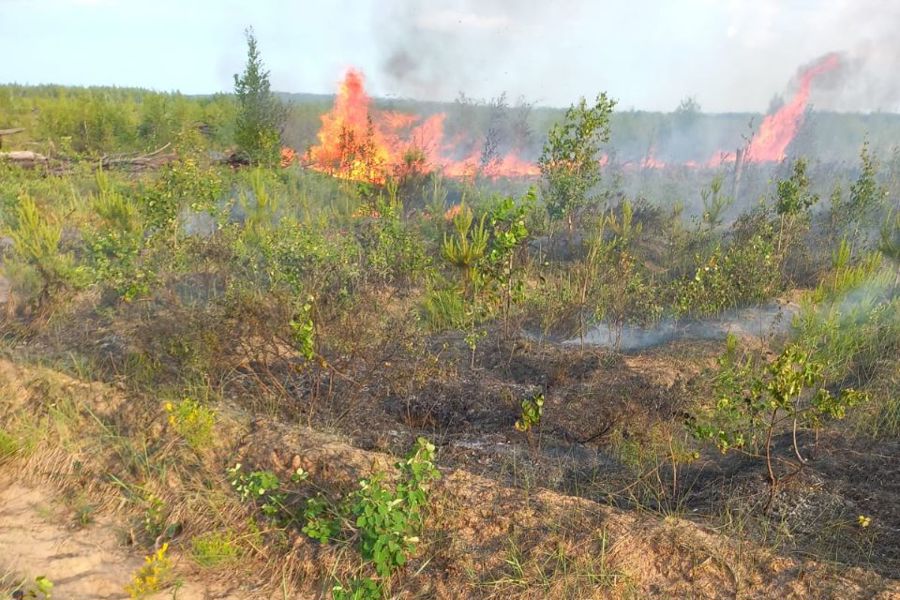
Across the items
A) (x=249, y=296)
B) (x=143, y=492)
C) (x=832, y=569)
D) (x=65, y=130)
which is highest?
(x=65, y=130)

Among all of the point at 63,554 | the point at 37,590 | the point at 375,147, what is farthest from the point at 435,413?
the point at 375,147

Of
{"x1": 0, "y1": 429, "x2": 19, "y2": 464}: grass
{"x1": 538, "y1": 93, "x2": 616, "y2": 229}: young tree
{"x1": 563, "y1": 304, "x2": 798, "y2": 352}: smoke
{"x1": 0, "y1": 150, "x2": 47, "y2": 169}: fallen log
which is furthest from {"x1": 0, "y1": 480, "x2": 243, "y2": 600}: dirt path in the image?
{"x1": 0, "y1": 150, "x2": 47, "y2": 169}: fallen log

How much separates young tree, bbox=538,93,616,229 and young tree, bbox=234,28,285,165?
5965 millimetres

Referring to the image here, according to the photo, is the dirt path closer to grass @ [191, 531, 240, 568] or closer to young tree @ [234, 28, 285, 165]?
grass @ [191, 531, 240, 568]

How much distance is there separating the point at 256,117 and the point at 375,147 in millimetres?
2932

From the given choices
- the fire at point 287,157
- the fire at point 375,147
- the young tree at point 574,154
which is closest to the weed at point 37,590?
the young tree at point 574,154

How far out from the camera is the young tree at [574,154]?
7031mm

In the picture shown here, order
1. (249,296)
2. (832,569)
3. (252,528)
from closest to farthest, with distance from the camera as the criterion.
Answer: (832,569) < (252,528) < (249,296)

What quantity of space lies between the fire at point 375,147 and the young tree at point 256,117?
4.08ft

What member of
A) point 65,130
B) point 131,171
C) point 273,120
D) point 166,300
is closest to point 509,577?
point 166,300

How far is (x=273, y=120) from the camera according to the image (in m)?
13.3

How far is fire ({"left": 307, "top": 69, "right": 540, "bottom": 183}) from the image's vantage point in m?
11.4

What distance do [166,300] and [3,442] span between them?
2264mm

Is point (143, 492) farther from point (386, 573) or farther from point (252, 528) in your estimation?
point (386, 573)
